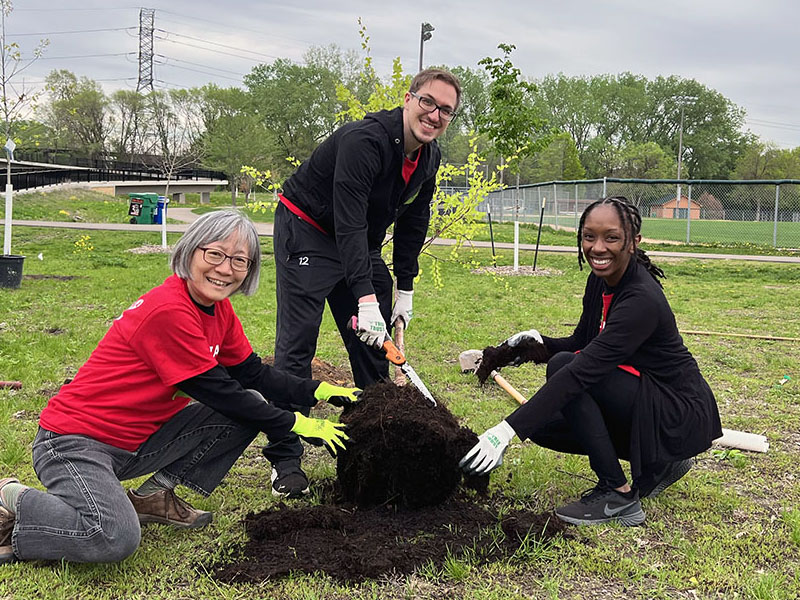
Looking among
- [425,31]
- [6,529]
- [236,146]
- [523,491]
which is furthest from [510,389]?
[236,146]

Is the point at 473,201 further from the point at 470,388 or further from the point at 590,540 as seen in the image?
the point at 590,540

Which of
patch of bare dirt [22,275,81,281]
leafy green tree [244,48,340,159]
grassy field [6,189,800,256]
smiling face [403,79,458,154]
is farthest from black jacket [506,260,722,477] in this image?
leafy green tree [244,48,340,159]

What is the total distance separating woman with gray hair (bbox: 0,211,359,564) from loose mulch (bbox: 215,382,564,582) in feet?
0.71

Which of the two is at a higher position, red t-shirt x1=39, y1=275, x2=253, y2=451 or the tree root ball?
red t-shirt x1=39, y1=275, x2=253, y2=451

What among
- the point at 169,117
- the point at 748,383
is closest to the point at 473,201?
the point at 748,383

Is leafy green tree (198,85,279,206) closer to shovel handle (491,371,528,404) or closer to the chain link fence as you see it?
the chain link fence

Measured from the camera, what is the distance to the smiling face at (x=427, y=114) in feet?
10.5

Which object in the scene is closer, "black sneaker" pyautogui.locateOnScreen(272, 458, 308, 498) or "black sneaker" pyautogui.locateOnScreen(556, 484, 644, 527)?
"black sneaker" pyautogui.locateOnScreen(556, 484, 644, 527)

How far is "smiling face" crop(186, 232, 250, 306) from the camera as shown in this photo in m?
2.67

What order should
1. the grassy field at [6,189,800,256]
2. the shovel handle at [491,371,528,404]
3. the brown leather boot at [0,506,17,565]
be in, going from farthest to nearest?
1. the grassy field at [6,189,800,256]
2. the shovel handle at [491,371,528,404]
3. the brown leather boot at [0,506,17,565]

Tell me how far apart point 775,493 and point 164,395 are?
9.43ft

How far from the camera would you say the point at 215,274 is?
8.84ft

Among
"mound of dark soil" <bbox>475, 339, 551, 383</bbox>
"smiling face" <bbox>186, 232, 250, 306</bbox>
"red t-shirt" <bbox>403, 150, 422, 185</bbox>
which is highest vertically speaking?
"red t-shirt" <bbox>403, 150, 422, 185</bbox>

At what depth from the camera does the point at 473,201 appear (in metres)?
6.78
